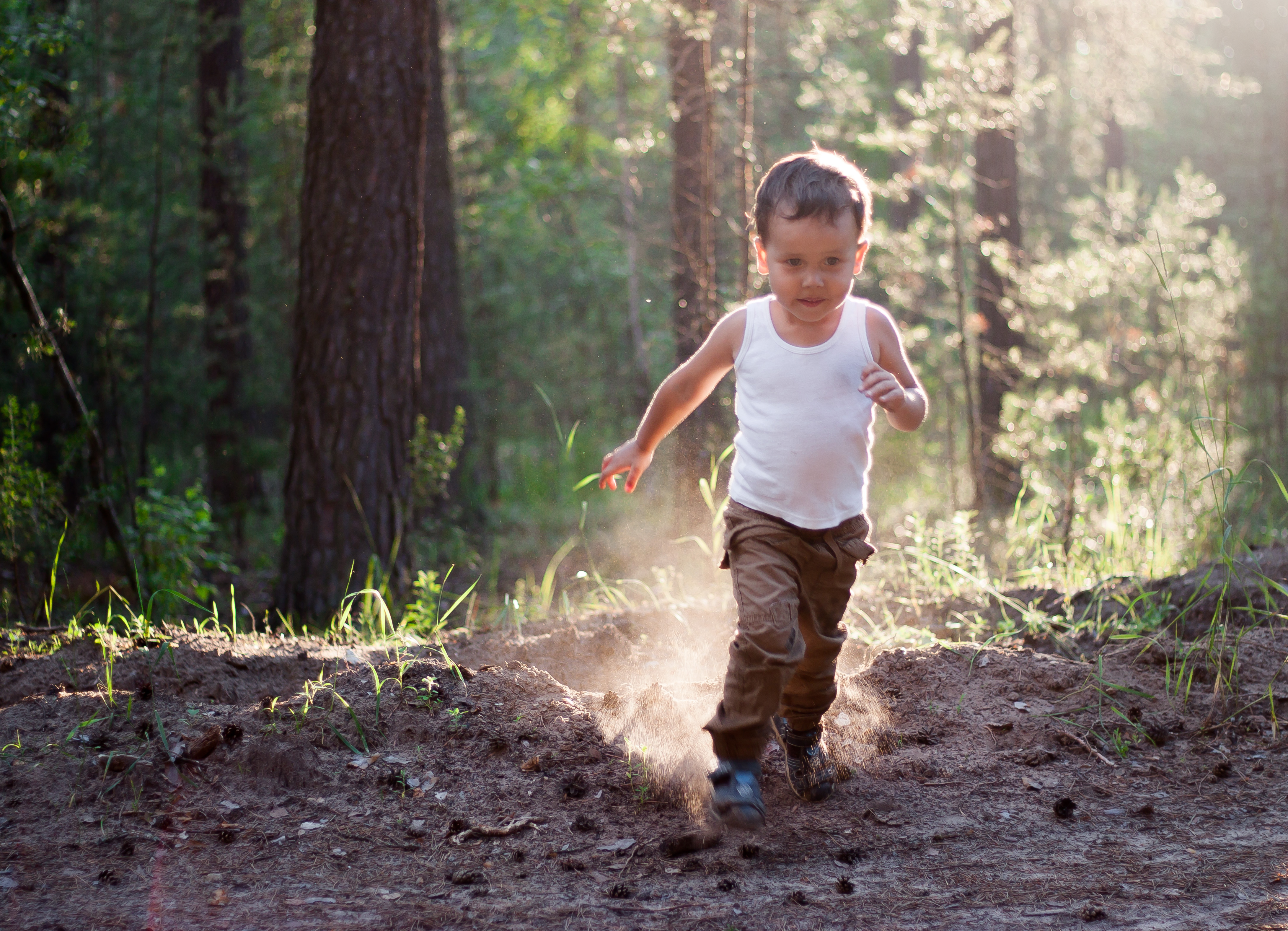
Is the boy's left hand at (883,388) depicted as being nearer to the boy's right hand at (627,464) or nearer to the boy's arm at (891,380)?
the boy's arm at (891,380)

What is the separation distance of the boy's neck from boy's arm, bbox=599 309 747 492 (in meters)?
0.13

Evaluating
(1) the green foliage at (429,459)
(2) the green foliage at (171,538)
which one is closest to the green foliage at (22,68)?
(2) the green foliage at (171,538)

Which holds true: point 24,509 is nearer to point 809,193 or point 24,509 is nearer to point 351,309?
point 351,309

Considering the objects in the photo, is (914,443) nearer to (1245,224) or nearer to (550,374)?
(550,374)

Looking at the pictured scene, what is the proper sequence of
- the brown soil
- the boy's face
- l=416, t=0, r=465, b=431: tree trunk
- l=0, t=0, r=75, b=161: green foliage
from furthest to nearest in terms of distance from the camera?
l=416, t=0, r=465, b=431: tree trunk → l=0, t=0, r=75, b=161: green foliage → the boy's face → the brown soil

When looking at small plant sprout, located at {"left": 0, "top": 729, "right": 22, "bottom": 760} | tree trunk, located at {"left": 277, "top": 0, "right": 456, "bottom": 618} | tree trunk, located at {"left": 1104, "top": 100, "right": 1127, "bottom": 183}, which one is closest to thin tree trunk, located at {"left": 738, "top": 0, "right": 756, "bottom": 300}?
tree trunk, located at {"left": 277, "top": 0, "right": 456, "bottom": 618}

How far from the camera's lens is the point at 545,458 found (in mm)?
13703

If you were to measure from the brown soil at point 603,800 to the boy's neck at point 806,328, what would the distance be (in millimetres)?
1416

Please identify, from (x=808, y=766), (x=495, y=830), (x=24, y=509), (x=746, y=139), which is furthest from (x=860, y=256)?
(x=24, y=509)

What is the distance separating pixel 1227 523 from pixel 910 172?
527cm

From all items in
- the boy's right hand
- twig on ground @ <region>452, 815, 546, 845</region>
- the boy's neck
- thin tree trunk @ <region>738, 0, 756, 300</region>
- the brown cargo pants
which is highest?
thin tree trunk @ <region>738, 0, 756, 300</region>

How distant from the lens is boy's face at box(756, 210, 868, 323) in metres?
2.79

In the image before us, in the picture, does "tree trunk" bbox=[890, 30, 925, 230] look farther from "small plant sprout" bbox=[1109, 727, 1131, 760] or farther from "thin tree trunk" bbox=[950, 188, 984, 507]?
"small plant sprout" bbox=[1109, 727, 1131, 760]

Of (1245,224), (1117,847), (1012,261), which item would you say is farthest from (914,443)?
(1245,224)
